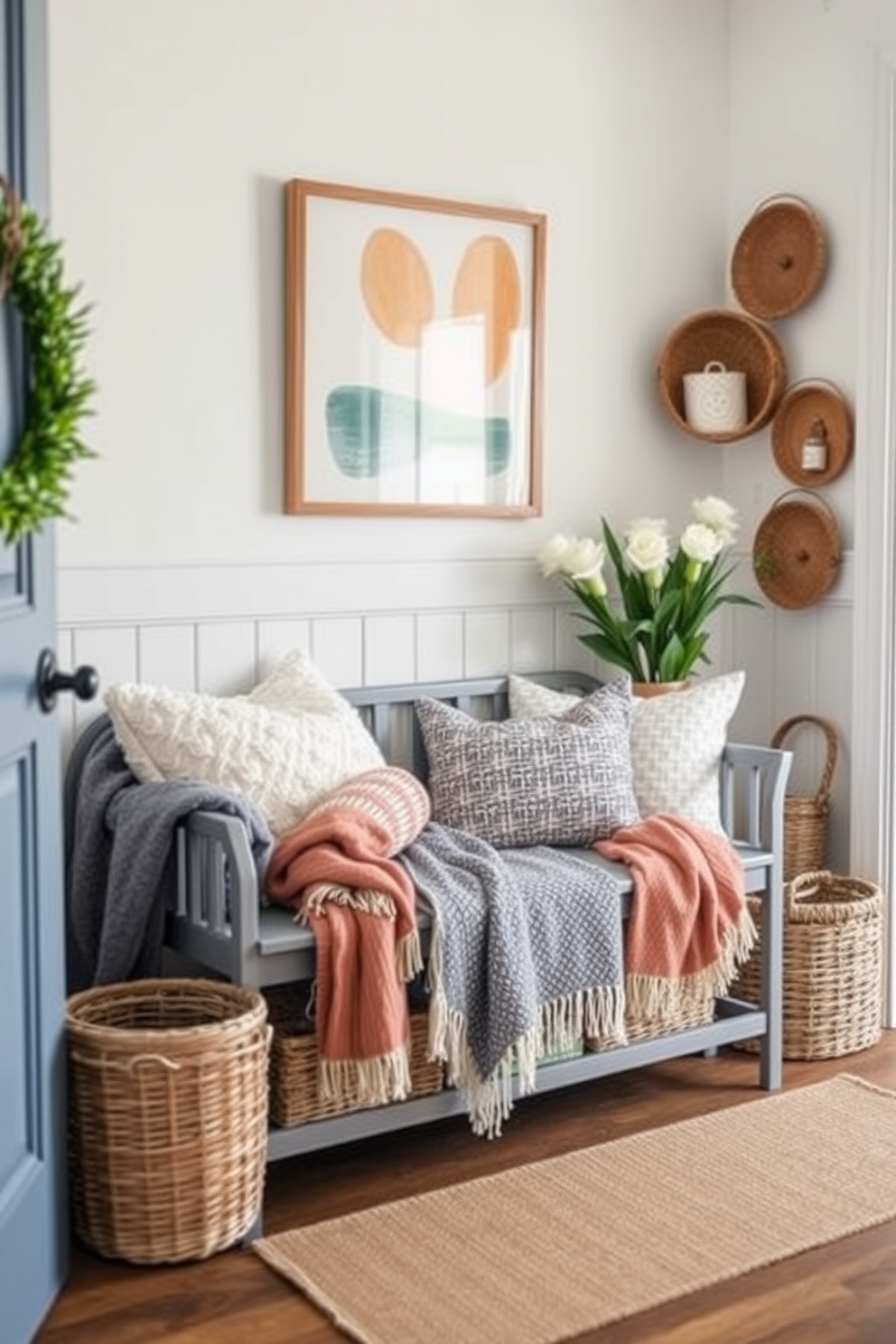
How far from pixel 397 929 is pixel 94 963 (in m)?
0.67

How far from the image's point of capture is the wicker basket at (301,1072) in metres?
2.79

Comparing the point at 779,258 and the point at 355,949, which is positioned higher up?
the point at 779,258

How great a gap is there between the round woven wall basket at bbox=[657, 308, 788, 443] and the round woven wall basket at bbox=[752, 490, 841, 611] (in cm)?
22

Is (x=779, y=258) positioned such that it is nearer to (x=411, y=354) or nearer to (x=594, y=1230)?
(x=411, y=354)

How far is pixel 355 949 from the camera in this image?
272cm

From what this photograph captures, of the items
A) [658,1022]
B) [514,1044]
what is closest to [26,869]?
[514,1044]

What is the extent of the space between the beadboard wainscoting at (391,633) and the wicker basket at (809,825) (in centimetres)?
4

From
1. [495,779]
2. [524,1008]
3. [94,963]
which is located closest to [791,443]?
[495,779]

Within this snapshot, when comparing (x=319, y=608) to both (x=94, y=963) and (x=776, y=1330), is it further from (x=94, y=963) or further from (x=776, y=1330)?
(x=776, y=1330)

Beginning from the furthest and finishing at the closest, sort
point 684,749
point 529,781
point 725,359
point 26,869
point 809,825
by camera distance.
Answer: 1. point 725,359
2. point 809,825
3. point 684,749
4. point 529,781
5. point 26,869

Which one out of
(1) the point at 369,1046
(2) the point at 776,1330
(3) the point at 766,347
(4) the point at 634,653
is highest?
(3) the point at 766,347

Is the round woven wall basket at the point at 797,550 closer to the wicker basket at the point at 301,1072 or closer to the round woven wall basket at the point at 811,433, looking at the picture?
the round woven wall basket at the point at 811,433

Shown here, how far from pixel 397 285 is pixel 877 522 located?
1.21 m

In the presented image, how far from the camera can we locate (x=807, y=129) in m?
3.88
